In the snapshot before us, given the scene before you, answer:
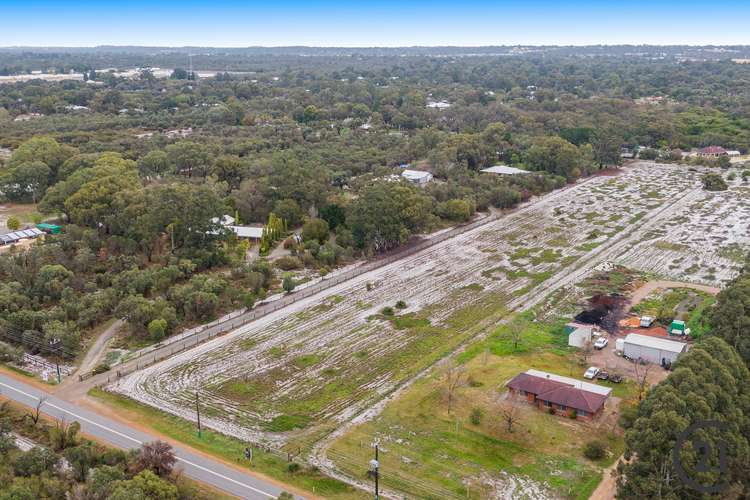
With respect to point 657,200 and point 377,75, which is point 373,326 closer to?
point 657,200

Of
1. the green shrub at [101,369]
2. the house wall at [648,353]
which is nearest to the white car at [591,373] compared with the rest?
the house wall at [648,353]

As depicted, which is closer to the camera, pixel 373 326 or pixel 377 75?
pixel 373 326

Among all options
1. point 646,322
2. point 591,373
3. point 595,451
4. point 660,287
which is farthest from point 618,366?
point 660,287

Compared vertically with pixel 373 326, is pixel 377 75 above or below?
above

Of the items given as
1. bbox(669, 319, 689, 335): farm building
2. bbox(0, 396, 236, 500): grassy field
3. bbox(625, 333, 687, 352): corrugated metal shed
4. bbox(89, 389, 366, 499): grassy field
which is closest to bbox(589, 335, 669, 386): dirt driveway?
bbox(625, 333, 687, 352): corrugated metal shed

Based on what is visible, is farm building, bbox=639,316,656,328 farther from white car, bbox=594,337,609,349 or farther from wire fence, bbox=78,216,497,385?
wire fence, bbox=78,216,497,385

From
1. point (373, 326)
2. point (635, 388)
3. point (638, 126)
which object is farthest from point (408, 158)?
point (635, 388)

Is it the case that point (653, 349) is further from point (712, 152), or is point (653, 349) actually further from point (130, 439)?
point (712, 152)
